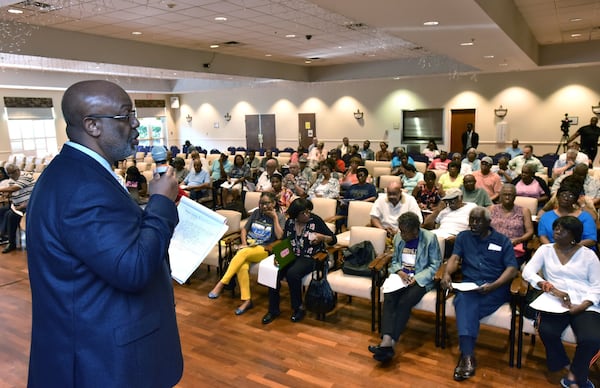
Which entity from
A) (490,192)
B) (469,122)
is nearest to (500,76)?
(469,122)

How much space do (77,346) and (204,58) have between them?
10658 millimetres

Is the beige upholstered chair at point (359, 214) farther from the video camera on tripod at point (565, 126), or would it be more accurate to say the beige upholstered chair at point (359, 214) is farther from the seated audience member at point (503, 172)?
the video camera on tripod at point (565, 126)

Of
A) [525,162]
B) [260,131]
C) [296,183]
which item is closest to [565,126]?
[525,162]

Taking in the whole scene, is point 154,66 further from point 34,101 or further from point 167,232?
point 167,232

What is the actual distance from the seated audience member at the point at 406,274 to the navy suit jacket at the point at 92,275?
2.60 meters

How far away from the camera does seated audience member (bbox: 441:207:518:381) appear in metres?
3.34

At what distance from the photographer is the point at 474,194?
550 cm

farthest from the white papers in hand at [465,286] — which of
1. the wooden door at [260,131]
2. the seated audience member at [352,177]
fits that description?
the wooden door at [260,131]

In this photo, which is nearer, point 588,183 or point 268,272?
point 268,272

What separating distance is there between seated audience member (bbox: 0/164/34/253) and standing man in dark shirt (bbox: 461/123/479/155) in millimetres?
11331

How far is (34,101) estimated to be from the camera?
15.3 meters

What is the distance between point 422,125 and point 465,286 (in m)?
11.8

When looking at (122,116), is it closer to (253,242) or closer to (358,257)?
(358,257)

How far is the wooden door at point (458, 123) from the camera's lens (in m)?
13.8
